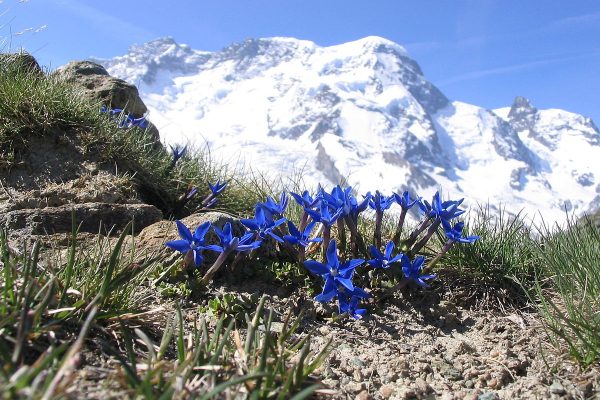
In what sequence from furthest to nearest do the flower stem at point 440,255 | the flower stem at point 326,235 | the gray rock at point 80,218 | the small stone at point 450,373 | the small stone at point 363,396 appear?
the gray rock at point 80,218 → the flower stem at point 440,255 → the flower stem at point 326,235 → the small stone at point 450,373 → the small stone at point 363,396

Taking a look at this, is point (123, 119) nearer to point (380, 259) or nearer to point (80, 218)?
point (80, 218)

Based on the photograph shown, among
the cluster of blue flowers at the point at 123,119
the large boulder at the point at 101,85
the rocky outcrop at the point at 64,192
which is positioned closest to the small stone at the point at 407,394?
the rocky outcrop at the point at 64,192

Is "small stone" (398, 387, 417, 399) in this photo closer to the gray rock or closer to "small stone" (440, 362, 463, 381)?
"small stone" (440, 362, 463, 381)

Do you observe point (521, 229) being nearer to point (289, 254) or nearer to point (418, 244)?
point (418, 244)

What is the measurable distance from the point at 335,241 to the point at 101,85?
16.5 ft

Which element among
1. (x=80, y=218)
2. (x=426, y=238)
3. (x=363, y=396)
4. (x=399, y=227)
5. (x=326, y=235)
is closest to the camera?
(x=363, y=396)

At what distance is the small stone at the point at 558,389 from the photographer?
7.38 ft

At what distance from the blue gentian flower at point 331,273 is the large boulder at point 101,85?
4497 millimetres

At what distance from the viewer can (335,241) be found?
284 cm

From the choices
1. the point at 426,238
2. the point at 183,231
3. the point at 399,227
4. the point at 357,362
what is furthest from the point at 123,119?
the point at 357,362

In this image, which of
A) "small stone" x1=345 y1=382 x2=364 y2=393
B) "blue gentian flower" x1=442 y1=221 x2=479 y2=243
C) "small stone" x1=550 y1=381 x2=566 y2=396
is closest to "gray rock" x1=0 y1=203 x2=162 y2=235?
"small stone" x1=345 y1=382 x2=364 y2=393

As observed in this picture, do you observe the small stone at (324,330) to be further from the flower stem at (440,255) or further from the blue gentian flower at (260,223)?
the flower stem at (440,255)

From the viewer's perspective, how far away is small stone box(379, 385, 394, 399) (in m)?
2.32

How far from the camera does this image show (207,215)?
3447mm
